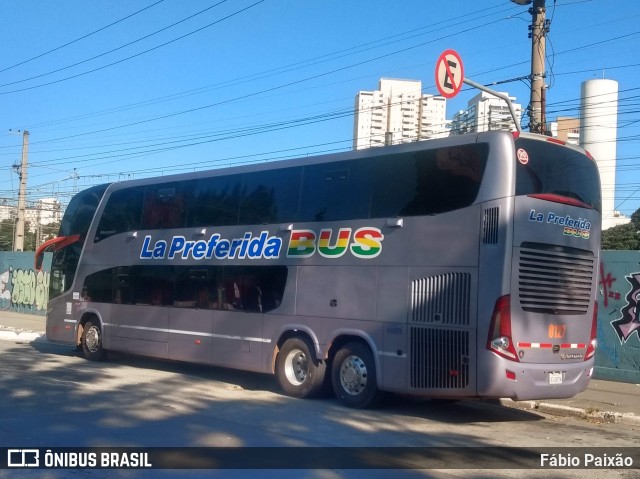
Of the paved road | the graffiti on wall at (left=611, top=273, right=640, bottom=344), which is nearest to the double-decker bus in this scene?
the paved road

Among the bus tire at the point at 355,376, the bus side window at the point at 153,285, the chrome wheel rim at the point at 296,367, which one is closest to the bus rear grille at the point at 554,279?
the bus tire at the point at 355,376

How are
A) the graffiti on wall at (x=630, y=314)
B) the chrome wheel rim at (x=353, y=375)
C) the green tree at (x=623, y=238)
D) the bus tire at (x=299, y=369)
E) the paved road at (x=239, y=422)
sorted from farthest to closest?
the green tree at (x=623, y=238), the graffiti on wall at (x=630, y=314), the bus tire at (x=299, y=369), the chrome wheel rim at (x=353, y=375), the paved road at (x=239, y=422)

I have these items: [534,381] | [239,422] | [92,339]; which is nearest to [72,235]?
[92,339]

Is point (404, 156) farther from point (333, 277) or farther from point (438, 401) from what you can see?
point (438, 401)

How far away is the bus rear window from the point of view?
10422mm

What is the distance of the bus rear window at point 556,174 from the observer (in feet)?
34.2

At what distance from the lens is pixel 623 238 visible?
3600cm

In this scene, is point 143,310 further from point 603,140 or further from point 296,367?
point 603,140

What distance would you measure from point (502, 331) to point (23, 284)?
93.6 feet

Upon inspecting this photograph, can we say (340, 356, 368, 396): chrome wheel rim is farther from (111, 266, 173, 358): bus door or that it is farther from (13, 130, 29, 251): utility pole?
(13, 130, 29, 251): utility pole

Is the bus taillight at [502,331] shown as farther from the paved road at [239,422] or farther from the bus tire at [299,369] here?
the bus tire at [299,369]

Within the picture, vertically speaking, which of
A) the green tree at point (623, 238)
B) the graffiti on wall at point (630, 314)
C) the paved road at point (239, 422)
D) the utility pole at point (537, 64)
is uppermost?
the utility pole at point (537, 64)

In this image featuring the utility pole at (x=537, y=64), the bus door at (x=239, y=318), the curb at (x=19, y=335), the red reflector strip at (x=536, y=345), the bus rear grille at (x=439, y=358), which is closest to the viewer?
the red reflector strip at (x=536, y=345)

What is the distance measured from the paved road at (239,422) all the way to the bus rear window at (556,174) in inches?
136
